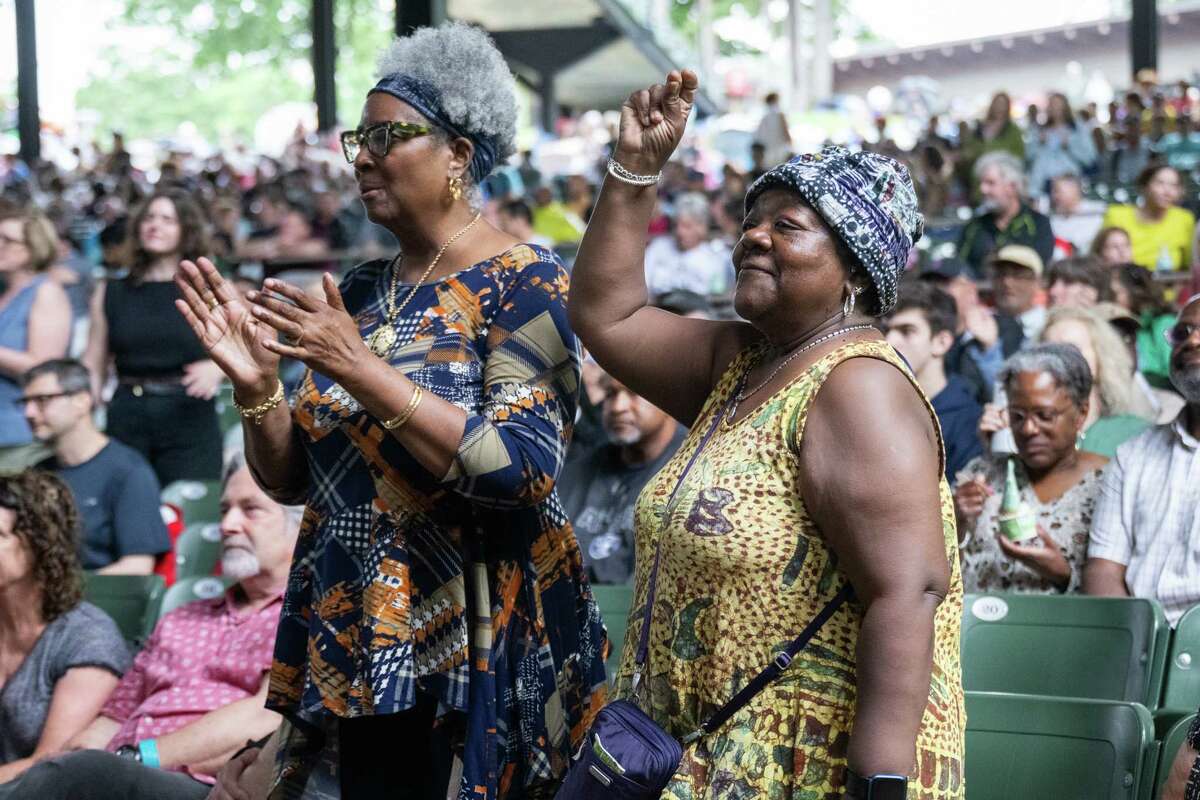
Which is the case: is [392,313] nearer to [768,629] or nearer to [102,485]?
[768,629]

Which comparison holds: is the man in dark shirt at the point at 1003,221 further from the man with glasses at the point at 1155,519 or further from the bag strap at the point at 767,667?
the bag strap at the point at 767,667

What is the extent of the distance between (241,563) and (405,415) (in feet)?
6.33

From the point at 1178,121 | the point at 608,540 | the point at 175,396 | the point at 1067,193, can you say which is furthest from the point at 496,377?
the point at 1178,121

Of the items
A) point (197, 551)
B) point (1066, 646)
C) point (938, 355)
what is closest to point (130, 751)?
point (197, 551)

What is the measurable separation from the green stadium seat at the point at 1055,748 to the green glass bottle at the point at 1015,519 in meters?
1.00

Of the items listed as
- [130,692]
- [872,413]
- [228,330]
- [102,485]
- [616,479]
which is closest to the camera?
[872,413]

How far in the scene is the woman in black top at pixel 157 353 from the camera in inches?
254

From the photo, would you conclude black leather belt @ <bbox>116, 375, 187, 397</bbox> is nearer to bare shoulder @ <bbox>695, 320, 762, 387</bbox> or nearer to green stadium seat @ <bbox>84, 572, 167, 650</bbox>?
green stadium seat @ <bbox>84, 572, 167, 650</bbox>

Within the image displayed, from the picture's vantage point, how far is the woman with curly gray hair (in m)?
2.48

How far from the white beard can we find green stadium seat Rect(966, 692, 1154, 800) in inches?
69.9

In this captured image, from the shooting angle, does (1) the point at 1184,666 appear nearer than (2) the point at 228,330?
No

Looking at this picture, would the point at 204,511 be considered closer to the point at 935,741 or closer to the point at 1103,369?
the point at 1103,369

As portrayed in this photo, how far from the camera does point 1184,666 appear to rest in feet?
13.0

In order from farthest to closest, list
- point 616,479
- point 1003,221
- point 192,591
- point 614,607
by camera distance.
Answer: point 1003,221 < point 616,479 < point 192,591 < point 614,607
